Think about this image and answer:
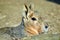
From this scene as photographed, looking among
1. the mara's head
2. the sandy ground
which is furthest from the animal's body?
the sandy ground

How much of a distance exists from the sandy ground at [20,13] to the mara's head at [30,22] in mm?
1281

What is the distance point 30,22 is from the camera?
13.0ft

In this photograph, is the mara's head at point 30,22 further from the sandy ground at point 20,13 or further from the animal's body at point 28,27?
the sandy ground at point 20,13

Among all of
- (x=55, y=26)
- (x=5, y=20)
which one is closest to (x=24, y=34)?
(x=55, y=26)

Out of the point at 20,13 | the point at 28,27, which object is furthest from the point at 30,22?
the point at 20,13

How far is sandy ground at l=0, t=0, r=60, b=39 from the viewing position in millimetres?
5846

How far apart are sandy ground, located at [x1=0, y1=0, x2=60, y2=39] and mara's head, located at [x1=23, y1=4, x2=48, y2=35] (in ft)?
4.20

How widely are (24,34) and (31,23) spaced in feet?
0.97

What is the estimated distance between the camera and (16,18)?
6570 mm

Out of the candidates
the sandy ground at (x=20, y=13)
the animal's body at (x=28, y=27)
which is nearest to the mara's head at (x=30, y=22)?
the animal's body at (x=28, y=27)

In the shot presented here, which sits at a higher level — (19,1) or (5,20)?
(5,20)

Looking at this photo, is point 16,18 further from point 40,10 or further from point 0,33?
point 0,33

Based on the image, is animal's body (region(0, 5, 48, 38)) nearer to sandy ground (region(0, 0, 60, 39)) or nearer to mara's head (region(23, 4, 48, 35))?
mara's head (region(23, 4, 48, 35))

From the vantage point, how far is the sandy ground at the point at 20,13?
585 cm
